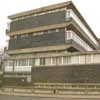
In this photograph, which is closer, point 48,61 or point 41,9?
point 48,61

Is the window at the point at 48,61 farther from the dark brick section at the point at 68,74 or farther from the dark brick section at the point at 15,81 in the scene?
the dark brick section at the point at 15,81

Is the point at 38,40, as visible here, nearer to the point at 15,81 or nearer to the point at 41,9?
the point at 41,9

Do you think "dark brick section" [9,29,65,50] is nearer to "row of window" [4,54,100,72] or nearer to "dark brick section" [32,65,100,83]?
"row of window" [4,54,100,72]

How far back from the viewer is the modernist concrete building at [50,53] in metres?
22.0

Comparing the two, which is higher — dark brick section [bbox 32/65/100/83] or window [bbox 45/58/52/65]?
window [bbox 45/58/52/65]

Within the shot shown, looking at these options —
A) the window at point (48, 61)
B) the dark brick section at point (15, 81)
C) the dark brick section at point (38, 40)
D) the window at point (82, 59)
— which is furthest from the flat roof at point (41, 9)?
the dark brick section at point (15, 81)

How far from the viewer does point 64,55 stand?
24109mm

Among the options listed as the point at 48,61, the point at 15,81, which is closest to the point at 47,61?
the point at 48,61

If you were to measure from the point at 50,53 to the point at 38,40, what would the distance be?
405cm

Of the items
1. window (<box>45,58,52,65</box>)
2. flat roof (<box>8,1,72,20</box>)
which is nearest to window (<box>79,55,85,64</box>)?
window (<box>45,58,52,65</box>)

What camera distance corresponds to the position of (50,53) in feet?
105

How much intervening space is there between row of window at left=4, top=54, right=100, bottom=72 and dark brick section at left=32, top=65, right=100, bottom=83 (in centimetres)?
65

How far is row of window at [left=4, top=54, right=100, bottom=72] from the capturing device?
21855mm

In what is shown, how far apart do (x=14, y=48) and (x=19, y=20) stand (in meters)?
6.21
